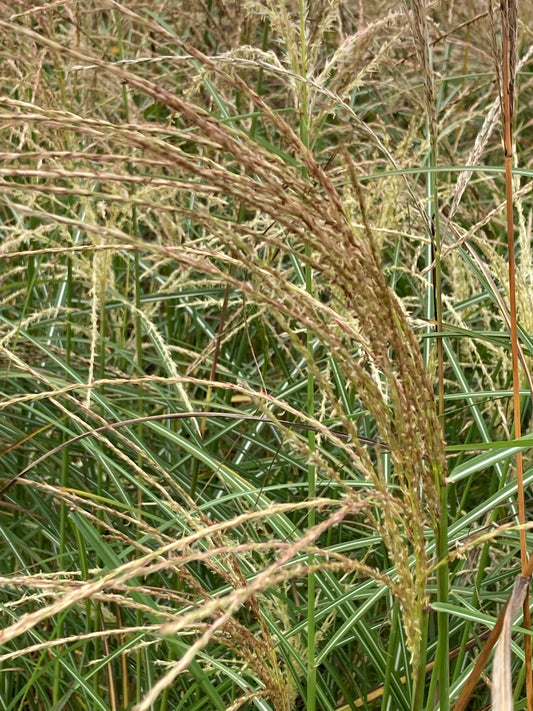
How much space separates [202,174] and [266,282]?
13 centimetres

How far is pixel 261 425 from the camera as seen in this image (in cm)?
210

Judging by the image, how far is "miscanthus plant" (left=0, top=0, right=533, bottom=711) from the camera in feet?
2.58

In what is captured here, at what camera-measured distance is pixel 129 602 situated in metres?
1.03

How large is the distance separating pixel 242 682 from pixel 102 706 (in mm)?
215

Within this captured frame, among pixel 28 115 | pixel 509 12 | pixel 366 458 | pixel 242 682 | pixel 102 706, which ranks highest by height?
pixel 509 12

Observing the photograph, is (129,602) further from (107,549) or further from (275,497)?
(275,497)

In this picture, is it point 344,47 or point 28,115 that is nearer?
point 28,115

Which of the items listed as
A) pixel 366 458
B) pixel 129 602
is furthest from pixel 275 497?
pixel 366 458

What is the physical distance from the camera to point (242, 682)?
4.05ft

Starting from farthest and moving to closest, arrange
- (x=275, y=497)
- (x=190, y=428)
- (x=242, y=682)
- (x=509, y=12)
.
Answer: (x=275, y=497), (x=190, y=428), (x=242, y=682), (x=509, y=12)

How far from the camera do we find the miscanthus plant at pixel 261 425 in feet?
2.58

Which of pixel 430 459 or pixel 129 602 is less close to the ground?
pixel 430 459

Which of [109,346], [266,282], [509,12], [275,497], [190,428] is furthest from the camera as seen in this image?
[109,346]

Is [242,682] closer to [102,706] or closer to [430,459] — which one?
[102,706]
